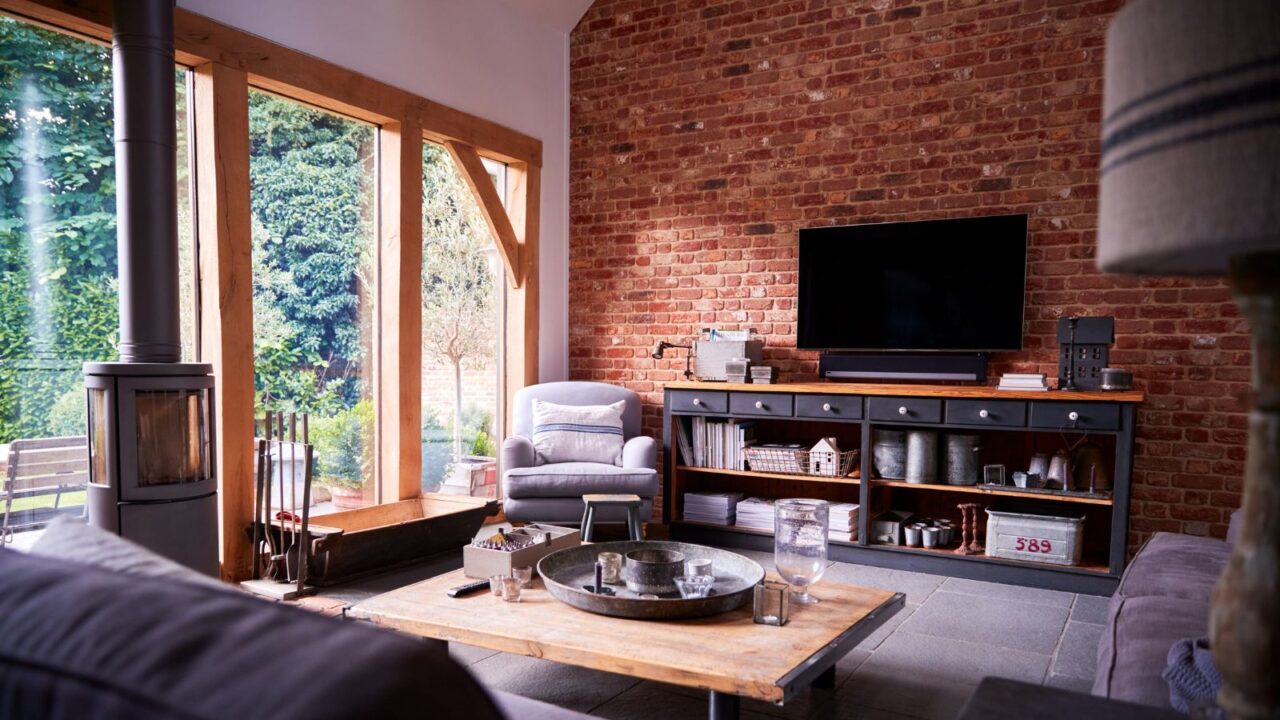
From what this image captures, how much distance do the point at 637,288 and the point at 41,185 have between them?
3.21 metres

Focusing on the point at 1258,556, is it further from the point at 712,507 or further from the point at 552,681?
the point at 712,507

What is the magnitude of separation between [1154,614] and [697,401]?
9.48ft

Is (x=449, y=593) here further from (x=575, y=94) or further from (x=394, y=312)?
(x=575, y=94)

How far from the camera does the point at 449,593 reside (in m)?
2.38

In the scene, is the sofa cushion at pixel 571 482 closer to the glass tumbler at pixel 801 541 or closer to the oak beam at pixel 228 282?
the oak beam at pixel 228 282


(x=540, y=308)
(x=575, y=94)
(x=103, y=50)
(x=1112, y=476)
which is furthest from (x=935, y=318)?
(x=103, y=50)

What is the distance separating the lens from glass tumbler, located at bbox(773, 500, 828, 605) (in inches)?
90.1

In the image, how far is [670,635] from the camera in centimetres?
204

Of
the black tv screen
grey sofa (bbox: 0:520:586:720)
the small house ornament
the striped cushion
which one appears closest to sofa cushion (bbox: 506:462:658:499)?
the striped cushion

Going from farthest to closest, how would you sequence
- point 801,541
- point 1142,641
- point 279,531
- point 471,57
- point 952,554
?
1. point 471,57
2. point 952,554
3. point 279,531
4. point 801,541
5. point 1142,641

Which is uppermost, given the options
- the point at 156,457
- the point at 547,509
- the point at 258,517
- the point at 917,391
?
the point at 917,391

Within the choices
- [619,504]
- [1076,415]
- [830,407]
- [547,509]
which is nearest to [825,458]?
[830,407]

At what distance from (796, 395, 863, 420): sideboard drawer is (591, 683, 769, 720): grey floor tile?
2064 millimetres

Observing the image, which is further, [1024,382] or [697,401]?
[697,401]
